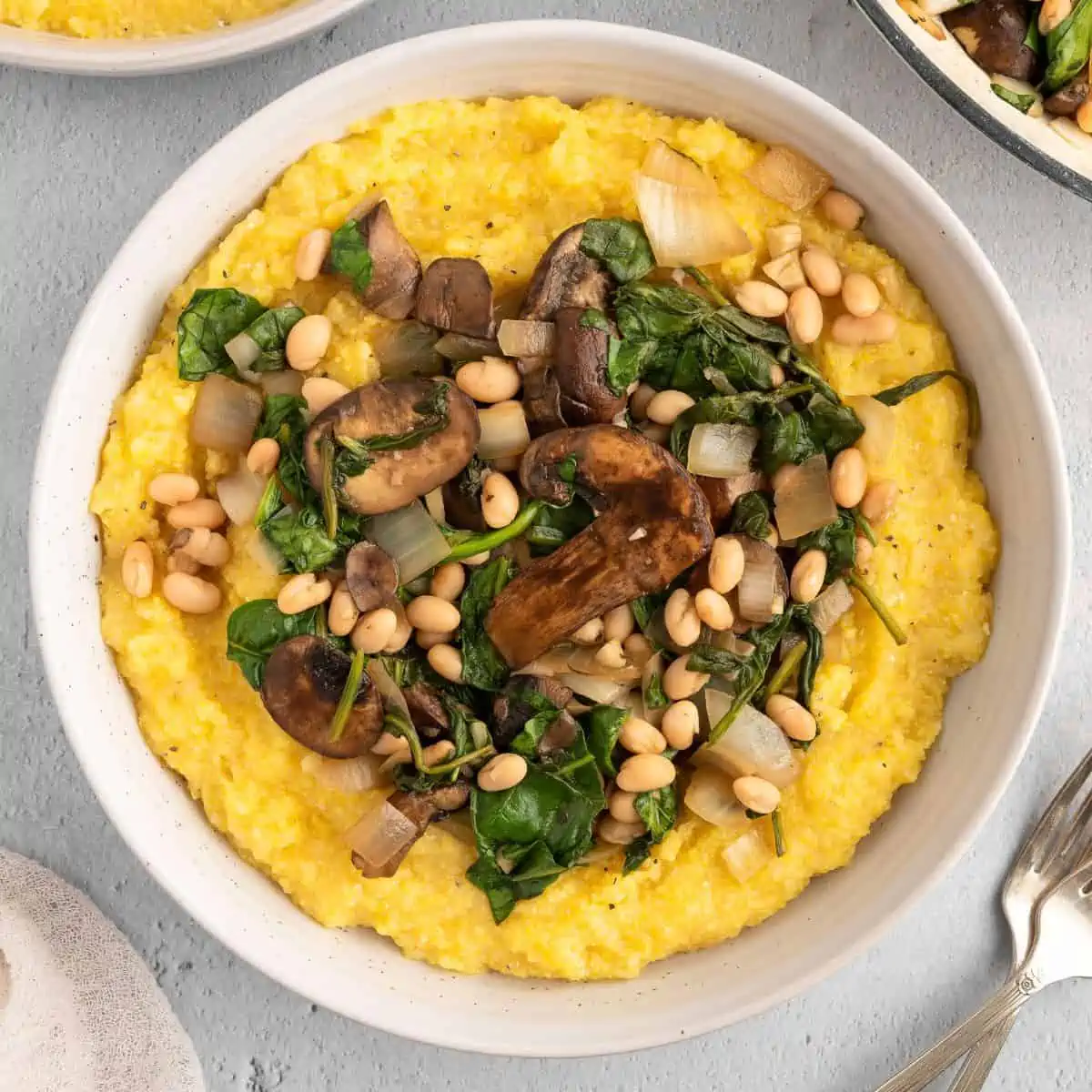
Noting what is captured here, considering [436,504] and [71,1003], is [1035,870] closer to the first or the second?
[436,504]

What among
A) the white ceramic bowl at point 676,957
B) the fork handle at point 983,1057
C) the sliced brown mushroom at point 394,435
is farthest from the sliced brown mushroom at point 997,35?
the fork handle at point 983,1057

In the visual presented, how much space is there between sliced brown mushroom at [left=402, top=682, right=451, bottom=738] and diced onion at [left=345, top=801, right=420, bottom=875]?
0.24 meters

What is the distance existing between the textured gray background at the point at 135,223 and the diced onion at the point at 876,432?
1.06 m

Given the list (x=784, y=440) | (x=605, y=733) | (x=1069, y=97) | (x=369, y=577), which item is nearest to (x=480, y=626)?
(x=369, y=577)

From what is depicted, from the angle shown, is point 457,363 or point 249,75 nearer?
point 457,363

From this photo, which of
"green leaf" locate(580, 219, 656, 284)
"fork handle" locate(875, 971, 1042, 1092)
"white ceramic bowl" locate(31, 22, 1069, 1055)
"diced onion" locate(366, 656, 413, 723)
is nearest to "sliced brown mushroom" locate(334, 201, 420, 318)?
"white ceramic bowl" locate(31, 22, 1069, 1055)

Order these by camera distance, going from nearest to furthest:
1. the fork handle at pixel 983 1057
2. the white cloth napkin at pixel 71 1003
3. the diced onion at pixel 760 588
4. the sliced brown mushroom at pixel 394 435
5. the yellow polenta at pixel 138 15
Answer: the sliced brown mushroom at pixel 394 435 < the diced onion at pixel 760 588 < the yellow polenta at pixel 138 15 < the white cloth napkin at pixel 71 1003 < the fork handle at pixel 983 1057

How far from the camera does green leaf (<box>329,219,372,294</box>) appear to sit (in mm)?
3240

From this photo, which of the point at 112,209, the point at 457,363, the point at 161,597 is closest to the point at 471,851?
the point at 161,597

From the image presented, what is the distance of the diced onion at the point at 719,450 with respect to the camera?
333 cm

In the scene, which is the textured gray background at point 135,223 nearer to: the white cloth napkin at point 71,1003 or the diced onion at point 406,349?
the white cloth napkin at point 71,1003

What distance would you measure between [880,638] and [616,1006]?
1249 mm

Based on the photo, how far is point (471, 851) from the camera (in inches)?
135

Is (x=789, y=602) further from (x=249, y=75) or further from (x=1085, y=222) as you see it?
(x=249, y=75)
